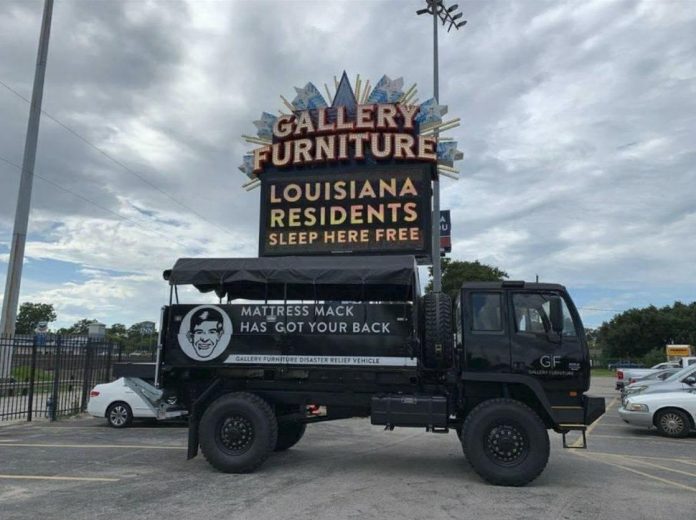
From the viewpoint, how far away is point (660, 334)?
81.9m

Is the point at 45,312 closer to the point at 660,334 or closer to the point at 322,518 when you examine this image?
the point at 660,334

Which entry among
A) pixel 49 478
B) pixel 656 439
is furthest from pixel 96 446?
pixel 656 439

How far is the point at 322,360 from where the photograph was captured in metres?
8.16

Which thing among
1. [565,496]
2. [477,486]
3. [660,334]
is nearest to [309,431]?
[477,486]

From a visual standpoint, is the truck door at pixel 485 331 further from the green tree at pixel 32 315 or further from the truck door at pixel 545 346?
the green tree at pixel 32 315

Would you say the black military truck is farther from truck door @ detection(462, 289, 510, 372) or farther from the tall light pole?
the tall light pole

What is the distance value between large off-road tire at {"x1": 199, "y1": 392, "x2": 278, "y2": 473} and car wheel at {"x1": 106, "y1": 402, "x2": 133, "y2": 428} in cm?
577

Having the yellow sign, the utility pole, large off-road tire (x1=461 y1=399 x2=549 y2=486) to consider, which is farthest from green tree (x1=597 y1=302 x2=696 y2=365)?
large off-road tire (x1=461 y1=399 x2=549 y2=486)

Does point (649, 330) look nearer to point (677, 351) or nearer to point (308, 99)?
point (677, 351)

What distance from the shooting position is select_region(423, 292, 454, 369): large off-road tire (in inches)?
329

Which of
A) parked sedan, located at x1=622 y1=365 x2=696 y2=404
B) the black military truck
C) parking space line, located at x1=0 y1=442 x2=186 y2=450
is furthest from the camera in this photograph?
parked sedan, located at x1=622 y1=365 x2=696 y2=404

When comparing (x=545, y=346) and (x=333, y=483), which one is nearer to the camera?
(x=333, y=483)

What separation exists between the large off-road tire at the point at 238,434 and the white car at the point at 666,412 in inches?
341

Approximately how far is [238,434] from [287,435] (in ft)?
6.17
